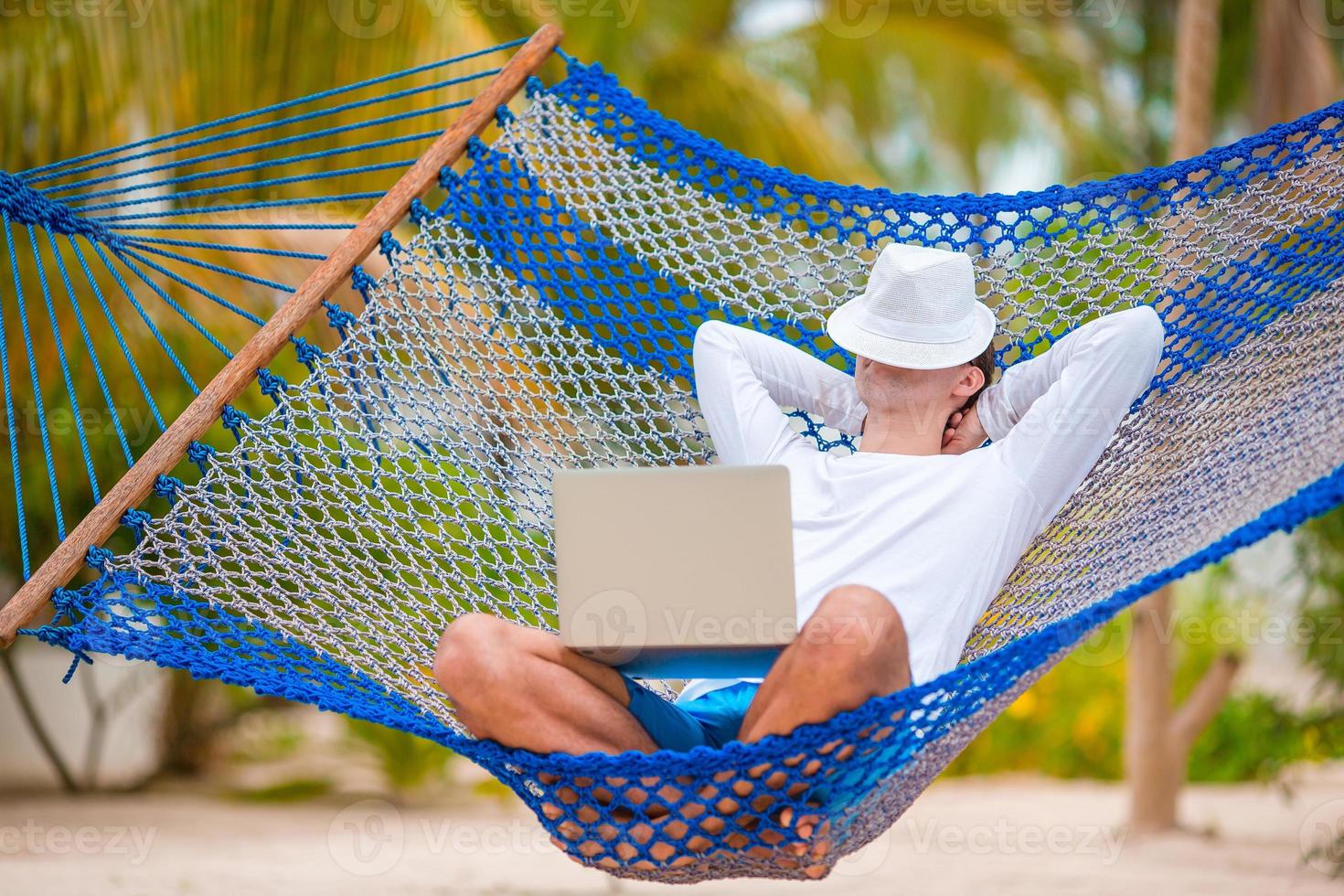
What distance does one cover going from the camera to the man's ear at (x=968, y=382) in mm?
1871

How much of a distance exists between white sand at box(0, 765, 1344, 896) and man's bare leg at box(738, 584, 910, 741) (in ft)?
6.70

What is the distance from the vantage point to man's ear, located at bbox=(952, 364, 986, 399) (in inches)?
73.7

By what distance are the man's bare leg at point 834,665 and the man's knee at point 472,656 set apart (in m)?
0.30

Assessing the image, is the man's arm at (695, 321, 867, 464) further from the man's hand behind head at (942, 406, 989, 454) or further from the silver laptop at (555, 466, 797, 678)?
the silver laptop at (555, 466, 797, 678)

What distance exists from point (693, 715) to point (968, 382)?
1.89 feet

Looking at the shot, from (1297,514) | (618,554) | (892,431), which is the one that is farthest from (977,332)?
(618,554)

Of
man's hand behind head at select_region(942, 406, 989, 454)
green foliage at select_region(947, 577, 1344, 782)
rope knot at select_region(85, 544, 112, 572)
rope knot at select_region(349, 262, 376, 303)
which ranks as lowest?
green foliage at select_region(947, 577, 1344, 782)

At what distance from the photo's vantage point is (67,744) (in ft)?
16.6

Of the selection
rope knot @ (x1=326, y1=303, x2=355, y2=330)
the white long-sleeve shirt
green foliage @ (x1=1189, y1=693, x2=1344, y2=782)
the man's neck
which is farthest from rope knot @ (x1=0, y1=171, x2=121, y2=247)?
green foliage @ (x1=1189, y1=693, x2=1344, y2=782)

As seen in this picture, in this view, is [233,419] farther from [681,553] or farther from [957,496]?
[957,496]

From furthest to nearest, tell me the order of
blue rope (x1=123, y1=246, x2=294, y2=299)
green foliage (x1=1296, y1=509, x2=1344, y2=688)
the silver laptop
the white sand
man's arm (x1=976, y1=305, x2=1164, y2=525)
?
green foliage (x1=1296, y1=509, x2=1344, y2=688)
the white sand
blue rope (x1=123, y1=246, x2=294, y2=299)
man's arm (x1=976, y1=305, x2=1164, y2=525)
the silver laptop

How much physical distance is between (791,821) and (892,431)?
539 millimetres

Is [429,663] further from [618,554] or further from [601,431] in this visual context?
[618,554]

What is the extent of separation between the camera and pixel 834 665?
1523 mm
